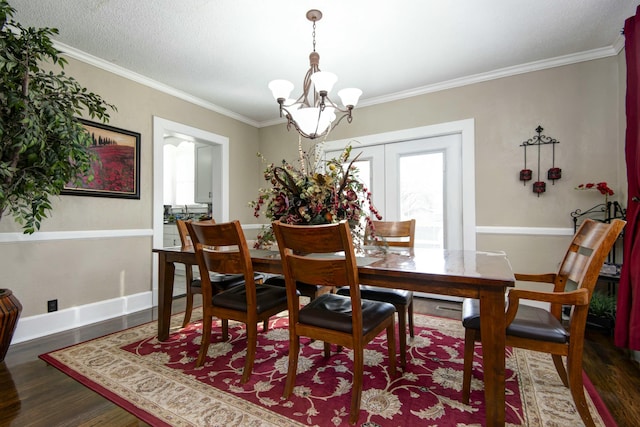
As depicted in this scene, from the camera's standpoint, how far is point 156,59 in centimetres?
292

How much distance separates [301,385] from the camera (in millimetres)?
1723

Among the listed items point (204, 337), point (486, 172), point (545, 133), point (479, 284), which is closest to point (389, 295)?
point (479, 284)

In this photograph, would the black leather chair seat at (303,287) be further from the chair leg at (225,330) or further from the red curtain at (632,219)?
the red curtain at (632,219)

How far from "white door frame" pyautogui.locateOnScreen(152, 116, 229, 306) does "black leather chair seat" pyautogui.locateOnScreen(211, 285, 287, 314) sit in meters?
1.92

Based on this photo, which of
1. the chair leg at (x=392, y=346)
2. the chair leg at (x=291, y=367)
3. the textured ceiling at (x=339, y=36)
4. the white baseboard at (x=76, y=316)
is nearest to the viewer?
the chair leg at (x=291, y=367)

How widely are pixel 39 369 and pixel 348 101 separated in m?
2.76

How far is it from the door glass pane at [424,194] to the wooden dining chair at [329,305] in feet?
7.04

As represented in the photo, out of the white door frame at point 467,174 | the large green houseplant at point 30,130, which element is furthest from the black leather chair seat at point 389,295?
the large green houseplant at point 30,130

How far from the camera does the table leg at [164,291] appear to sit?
88.8 inches

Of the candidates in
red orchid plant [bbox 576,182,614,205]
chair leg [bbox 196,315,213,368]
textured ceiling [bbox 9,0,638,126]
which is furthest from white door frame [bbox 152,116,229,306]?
red orchid plant [bbox 576,182,614,205]

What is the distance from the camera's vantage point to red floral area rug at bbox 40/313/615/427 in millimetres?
1445

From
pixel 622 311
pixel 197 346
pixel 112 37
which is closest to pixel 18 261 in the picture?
pixel 197 346

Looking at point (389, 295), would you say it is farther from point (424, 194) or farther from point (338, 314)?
point (424, 194)

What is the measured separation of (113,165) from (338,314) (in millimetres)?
2818
